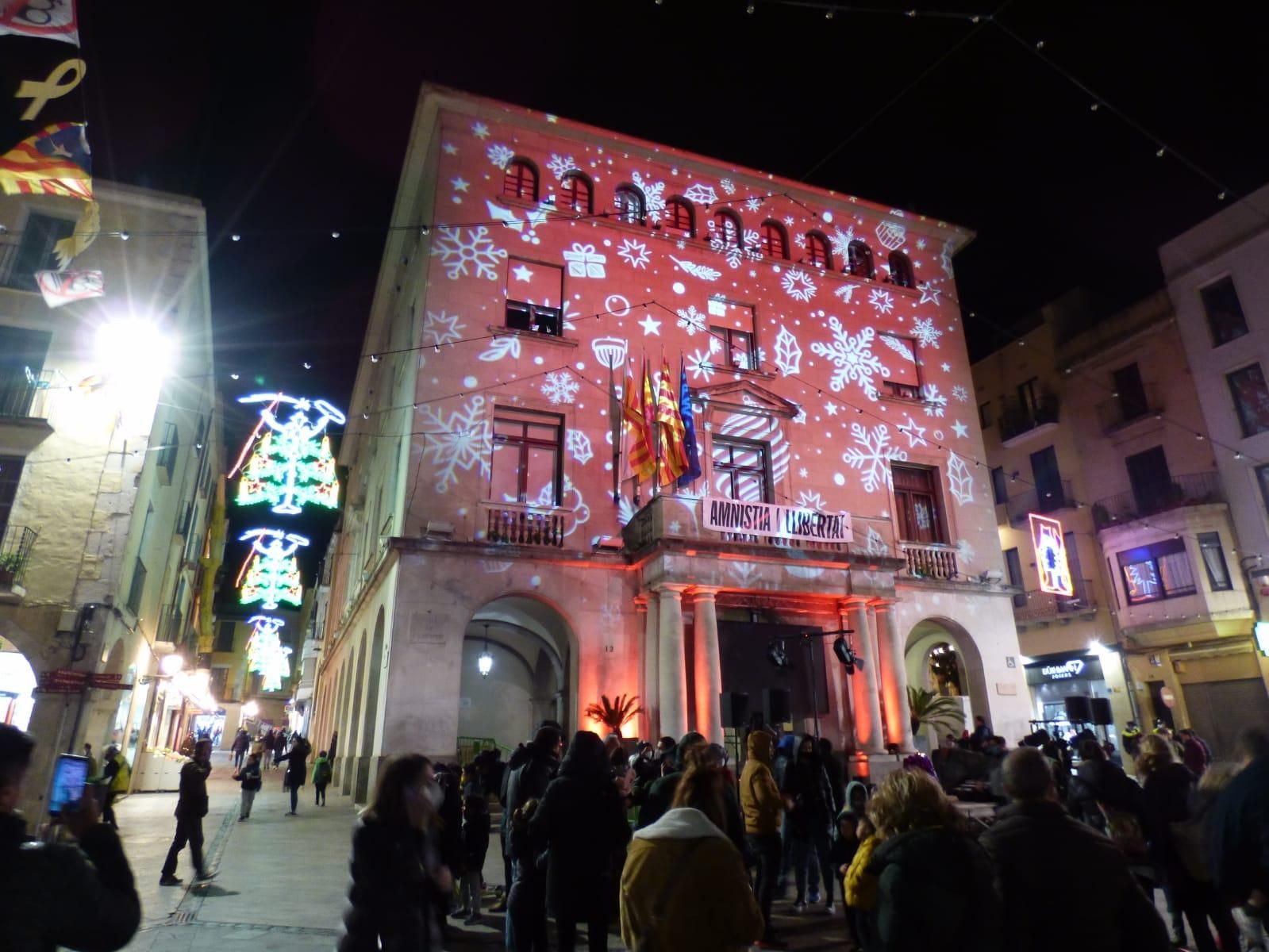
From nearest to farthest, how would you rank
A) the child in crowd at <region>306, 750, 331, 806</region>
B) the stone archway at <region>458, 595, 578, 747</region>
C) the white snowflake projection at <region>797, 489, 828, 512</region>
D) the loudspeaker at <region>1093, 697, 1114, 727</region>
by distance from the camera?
the loudspeaker at <region>1093, 697, 1114, 727</region>
the child in crowd at <region>306, 750, 331, 806</region>
the white snowflake projection at <region>797, 489, 828, 512</region>
the stone archway at <region>458, 595, 578, 747</region>

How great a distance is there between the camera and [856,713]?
50.9 ft

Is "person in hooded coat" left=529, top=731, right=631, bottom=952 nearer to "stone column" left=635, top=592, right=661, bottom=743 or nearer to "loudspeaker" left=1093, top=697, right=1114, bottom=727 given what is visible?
"stone column" left=635, top=592, right=661, bottom=743

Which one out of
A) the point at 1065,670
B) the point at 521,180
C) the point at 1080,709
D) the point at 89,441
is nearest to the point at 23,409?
the point at 89,441

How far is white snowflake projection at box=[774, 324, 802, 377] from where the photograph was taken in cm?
1952

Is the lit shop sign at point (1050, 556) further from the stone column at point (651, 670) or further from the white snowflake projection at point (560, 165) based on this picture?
the white snowflake projection at point (560, 165)

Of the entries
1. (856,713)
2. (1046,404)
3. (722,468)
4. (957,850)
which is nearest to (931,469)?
(722,468)

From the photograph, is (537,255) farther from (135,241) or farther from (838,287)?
(135,241)

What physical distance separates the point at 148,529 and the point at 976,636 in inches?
828

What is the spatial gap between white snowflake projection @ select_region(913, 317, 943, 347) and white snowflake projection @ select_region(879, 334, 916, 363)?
44cm

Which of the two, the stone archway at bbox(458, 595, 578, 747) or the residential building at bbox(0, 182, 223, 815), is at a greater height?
the residential building at bbox(0, 182, 223, 815)

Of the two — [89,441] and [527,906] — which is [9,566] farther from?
[527,906]

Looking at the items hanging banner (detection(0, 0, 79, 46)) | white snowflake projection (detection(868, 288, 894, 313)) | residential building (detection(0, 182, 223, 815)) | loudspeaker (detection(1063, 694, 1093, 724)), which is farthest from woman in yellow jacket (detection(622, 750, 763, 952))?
white snowflake projection (detection(868, 288, 894, 313))

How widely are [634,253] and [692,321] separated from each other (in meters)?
2.25

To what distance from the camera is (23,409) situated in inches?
643
